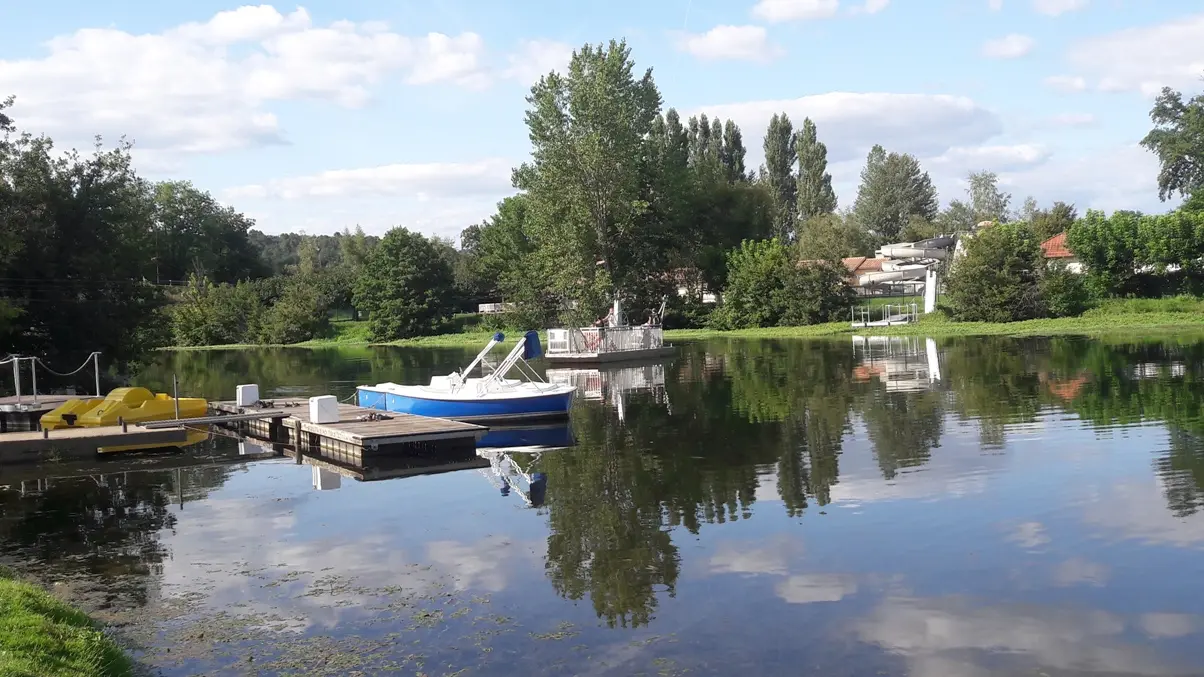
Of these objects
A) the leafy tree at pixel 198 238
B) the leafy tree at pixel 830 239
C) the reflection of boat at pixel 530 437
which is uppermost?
the leafy tree at pixel 198 238

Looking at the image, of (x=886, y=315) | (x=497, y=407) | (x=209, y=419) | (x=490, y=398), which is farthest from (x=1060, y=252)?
(x=209, y=419)

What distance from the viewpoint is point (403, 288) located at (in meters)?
92.9

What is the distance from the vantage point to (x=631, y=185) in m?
69.4

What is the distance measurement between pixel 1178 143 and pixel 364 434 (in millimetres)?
96130

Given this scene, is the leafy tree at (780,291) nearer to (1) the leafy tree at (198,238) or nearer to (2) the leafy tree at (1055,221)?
(2) the leafy tree at (1055,221)

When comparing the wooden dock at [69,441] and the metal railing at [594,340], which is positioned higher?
the metal railing at [594,340]

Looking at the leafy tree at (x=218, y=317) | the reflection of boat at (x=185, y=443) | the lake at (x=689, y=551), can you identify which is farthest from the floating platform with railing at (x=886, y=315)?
the leafy tree at (x=218, y=317)

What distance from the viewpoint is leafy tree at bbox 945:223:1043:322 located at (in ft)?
212

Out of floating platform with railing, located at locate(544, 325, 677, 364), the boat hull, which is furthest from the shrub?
the boat hull

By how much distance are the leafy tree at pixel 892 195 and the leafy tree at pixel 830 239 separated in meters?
3.09

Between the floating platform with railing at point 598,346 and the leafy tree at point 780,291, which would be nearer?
the floating platform with railing at point 598,346

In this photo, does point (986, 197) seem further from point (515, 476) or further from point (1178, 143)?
point (515, 476)

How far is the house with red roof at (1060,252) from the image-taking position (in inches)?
2635

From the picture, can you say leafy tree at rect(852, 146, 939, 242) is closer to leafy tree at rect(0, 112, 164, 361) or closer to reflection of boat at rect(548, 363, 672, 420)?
reflection of boat at rect(548, 363, 672, 420)
